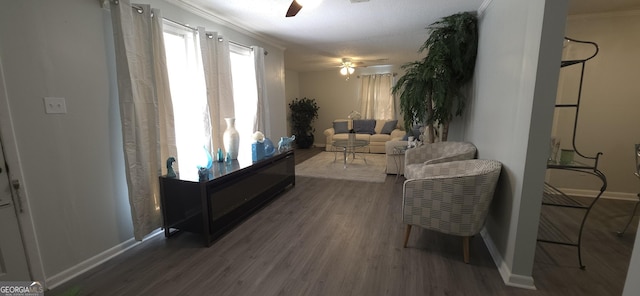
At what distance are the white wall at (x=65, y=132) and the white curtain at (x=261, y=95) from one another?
1789mm

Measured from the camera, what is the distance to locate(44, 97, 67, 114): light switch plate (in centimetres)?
164

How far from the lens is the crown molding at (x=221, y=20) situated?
2.53 m

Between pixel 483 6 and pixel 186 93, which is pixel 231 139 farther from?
pixel 483 6

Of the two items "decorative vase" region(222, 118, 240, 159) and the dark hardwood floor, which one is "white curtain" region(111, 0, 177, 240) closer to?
the dark hardwood floor

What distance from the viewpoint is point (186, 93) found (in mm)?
2611

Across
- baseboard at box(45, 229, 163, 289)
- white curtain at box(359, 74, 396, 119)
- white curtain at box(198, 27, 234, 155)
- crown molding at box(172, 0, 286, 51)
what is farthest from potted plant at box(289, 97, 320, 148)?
baseboard at box(45, 229, 163, 289)

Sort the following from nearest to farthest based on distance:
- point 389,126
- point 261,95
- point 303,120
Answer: point 261,95, point 389,126, point 303,120

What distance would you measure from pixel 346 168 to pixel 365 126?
219cm

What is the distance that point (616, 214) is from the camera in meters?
2.66

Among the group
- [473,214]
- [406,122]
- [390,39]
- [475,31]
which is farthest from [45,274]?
[390,39]

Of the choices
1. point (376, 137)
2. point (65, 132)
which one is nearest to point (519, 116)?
point (65, 132)

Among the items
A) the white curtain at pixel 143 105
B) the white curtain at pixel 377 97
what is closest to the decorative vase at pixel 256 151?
the white curtain at pixel 143 105

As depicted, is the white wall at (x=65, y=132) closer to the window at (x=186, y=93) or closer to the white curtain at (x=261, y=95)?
the window at (x=186, y=93)

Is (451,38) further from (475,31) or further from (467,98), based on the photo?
(467,98)
